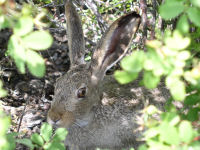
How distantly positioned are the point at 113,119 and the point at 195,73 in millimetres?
2900

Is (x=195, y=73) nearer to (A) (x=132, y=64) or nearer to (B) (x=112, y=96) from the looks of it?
(A) (x=132, y=64)

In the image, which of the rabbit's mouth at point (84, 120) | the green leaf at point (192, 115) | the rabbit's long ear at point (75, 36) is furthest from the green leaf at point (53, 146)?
the rabbit's long ear at point (75, 36)

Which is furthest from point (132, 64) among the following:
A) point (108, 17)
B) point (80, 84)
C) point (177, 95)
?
point (108, 17)

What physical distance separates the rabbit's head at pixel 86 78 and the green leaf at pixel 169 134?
2.09m

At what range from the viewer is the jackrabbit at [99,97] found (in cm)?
382

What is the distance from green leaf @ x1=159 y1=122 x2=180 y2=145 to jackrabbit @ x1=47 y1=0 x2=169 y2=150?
2.13 meters

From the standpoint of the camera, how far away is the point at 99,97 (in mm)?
4348

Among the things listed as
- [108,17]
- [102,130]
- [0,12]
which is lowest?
[102,130]

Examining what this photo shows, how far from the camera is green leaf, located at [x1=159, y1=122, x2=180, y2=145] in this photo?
1.67 metres

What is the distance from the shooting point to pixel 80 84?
3.95 metres

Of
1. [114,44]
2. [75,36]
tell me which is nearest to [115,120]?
[114,44]

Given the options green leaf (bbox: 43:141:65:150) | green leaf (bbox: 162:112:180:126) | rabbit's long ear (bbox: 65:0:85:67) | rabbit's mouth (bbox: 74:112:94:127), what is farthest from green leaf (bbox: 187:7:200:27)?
rabbit's long ear (bbox: 65:0:85:67)

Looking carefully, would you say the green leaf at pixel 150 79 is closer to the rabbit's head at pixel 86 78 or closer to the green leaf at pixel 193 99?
the green leaf at pixel 193 99

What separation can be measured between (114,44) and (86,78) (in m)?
0.59
